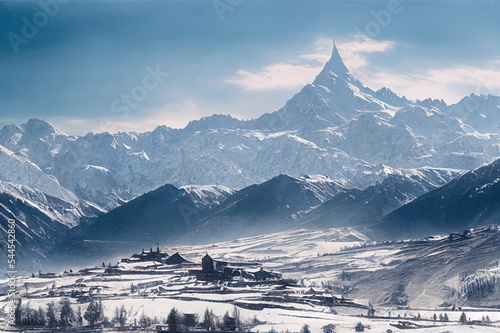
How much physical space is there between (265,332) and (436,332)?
33.2 metres

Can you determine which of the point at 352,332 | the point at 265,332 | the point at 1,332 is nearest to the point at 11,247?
the point at 1,332

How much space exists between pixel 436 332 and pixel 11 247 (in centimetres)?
8521

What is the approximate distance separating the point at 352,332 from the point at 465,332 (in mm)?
22243

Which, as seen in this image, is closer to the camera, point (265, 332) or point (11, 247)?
point (11, 247)

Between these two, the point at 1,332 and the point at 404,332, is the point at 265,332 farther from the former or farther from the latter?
the point at 1,332

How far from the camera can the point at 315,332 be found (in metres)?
199

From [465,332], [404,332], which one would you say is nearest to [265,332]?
[404,332]

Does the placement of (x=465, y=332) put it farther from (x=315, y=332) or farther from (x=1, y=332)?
(x=1, y=332)

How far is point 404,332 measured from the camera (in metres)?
199

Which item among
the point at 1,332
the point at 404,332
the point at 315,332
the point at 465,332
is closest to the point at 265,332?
the point at 315,332

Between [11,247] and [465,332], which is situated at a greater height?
[11,247]

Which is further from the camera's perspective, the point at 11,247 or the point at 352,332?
the point at 352,332

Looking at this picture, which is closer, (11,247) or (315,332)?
(11,247)

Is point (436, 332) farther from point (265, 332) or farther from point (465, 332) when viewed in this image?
point (265, 332)
